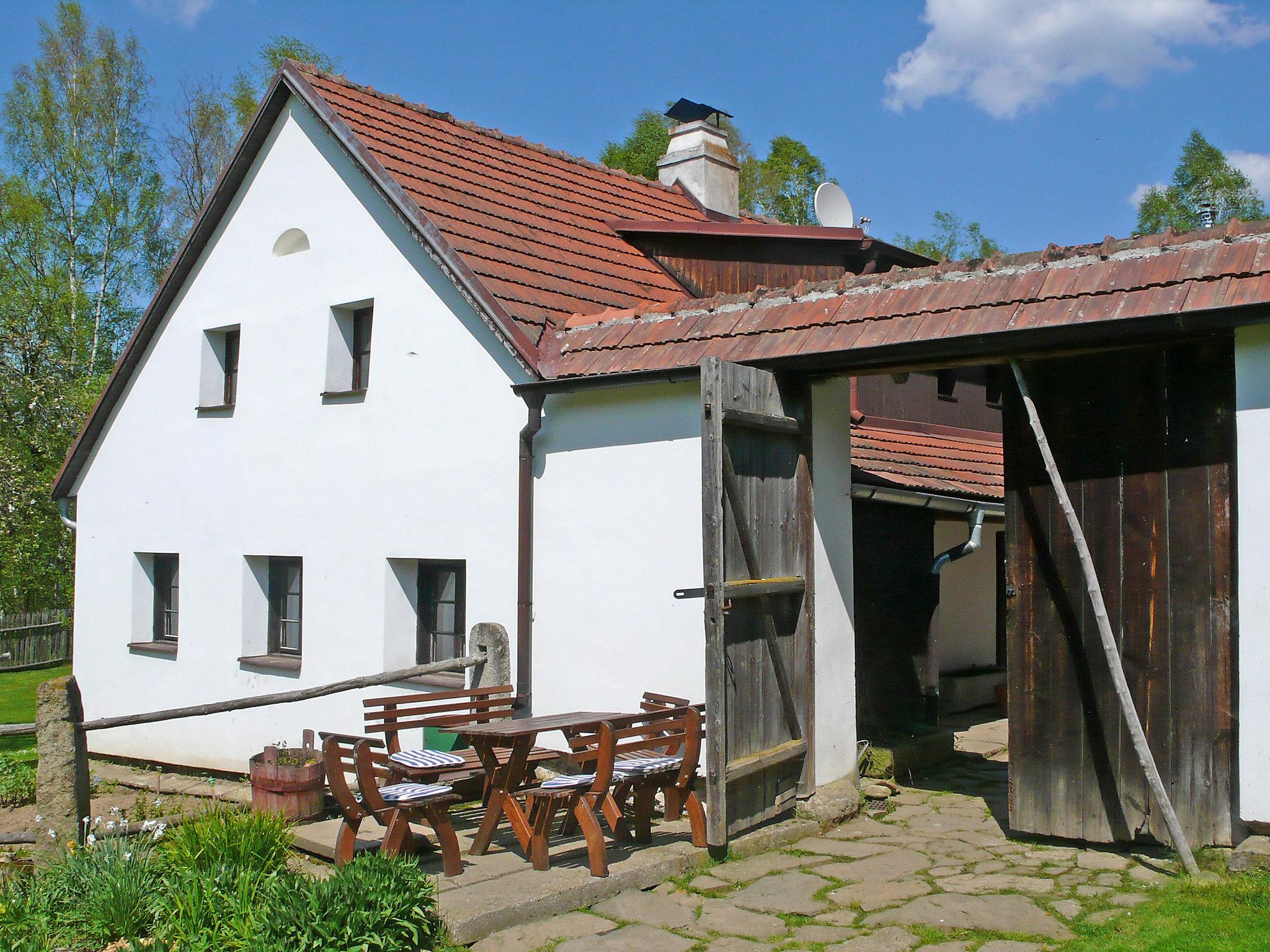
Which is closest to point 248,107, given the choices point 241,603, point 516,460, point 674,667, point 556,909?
point 241,603

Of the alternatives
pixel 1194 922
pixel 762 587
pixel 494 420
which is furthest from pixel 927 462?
pixel 1194 922

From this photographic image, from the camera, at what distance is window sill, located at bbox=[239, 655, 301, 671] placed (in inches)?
402

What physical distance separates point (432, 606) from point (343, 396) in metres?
1.96

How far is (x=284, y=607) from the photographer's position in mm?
10906

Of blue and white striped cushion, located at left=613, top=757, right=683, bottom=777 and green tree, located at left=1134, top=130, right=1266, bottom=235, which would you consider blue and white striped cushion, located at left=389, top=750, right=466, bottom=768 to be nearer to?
blue and white striped cushion, located at left=613, top=757, right=683, bottom=777

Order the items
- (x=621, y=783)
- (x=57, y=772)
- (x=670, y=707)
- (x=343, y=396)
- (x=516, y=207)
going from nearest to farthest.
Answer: (x=621, y=783), (x=57, y=772), (x=670, y=707), (x=343, y=396), (x=516, y=207)

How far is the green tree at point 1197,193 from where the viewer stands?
3678 cm

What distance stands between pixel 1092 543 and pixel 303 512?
6694 mm

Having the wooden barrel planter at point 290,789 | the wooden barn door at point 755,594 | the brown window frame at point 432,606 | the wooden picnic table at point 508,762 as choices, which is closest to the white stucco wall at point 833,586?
the wooden barn door at point 755,594

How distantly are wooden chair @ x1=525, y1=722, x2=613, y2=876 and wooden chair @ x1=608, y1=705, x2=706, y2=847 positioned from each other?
0.29 metres

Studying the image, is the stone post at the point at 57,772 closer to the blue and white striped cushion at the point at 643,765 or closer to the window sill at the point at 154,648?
the blue and white striped cushion at the point at 643,765

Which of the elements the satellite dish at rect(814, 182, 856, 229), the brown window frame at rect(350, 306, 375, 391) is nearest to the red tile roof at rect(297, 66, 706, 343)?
the brown window frame at rect(350, 306, 375, 391)

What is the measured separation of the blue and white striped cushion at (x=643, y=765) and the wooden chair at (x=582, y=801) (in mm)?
244

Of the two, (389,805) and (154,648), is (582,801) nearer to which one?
(389,805)
